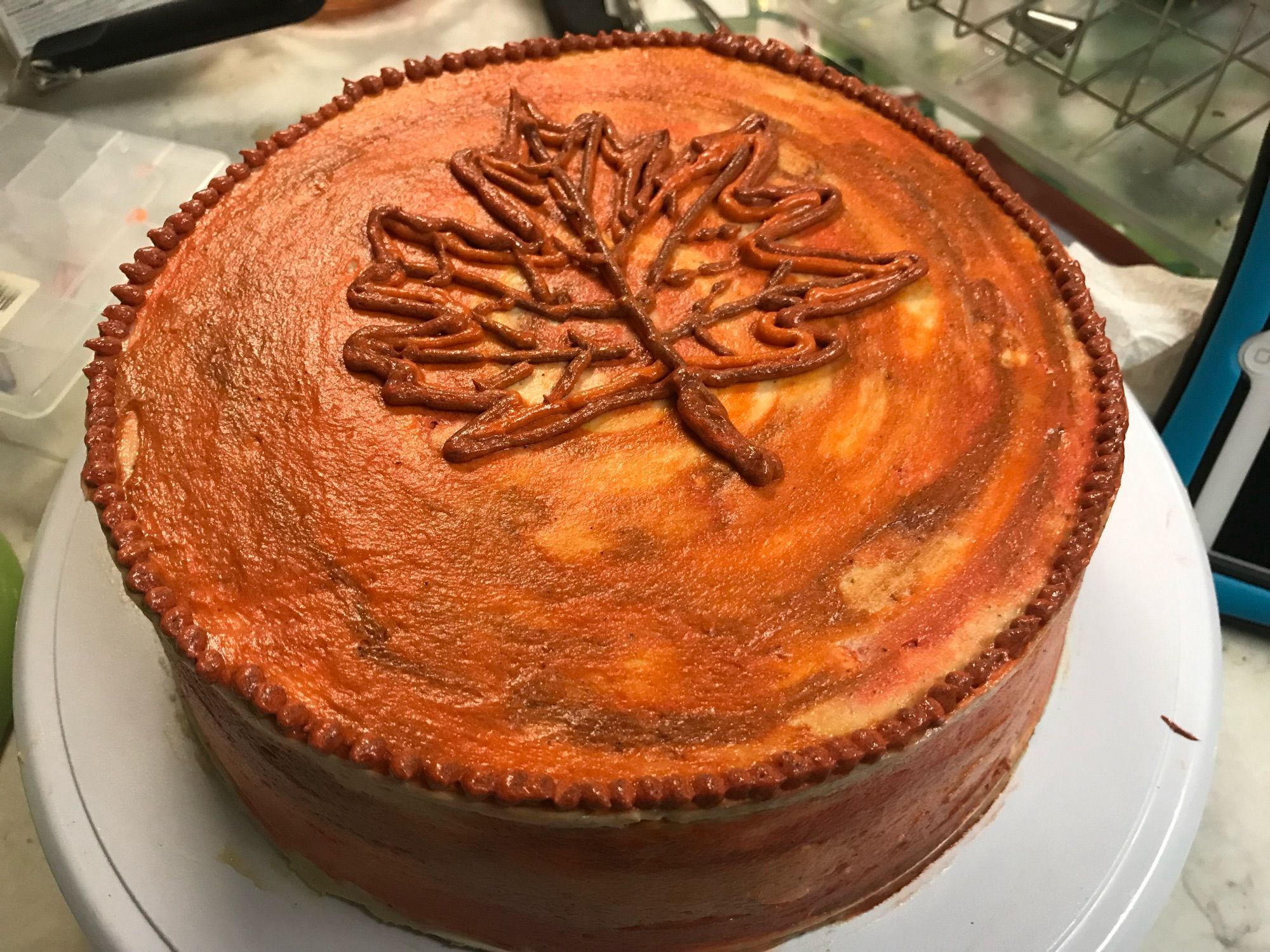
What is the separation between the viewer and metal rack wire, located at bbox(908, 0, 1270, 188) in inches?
99.7

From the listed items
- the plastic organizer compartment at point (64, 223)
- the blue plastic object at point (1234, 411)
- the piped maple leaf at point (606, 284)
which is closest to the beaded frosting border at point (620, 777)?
the piped maple leaf at point (606, 284)

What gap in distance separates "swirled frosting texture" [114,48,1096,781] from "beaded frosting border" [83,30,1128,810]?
2 centimetres

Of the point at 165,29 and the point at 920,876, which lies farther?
the point at 165,29

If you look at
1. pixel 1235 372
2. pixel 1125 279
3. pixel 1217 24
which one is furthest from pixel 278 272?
pixel 1217 24

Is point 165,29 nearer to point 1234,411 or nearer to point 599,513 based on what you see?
point 599,513

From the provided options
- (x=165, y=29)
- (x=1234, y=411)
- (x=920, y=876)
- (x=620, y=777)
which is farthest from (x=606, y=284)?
(x=165, y=29)

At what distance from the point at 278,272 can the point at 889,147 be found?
1158 mm

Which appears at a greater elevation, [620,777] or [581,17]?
[581,17]

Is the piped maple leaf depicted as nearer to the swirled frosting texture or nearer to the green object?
the swirled frosting texture

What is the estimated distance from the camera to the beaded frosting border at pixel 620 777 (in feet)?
4.33

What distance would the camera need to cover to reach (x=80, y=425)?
106 inches

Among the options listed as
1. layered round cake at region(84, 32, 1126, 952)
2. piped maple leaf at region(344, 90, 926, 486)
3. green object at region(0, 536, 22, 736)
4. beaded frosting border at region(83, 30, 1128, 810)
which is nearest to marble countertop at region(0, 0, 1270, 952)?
green object at region(0, 536, 22, 736)

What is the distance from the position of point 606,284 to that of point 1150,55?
1.51 m

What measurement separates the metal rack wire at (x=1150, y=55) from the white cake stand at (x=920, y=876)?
44.9 inches
